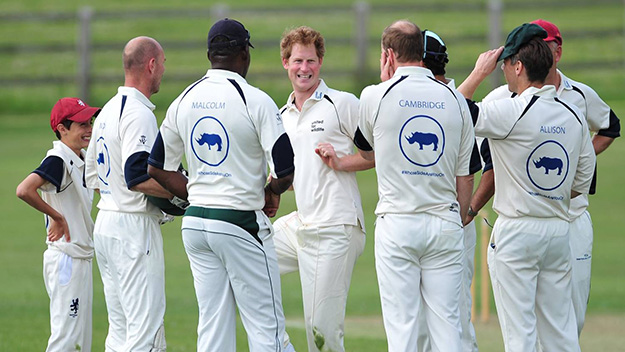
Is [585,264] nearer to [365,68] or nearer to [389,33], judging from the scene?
[389,33]

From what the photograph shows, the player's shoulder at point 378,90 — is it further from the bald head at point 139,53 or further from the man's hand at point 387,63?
the bald head at point 139,53

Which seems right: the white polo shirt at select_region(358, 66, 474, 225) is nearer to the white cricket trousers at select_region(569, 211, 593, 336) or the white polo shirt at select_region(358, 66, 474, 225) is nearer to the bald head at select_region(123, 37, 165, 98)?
the white cricket trousers at select_region(569, 211, 593, 336)

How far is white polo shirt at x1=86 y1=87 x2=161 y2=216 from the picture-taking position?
6.39 m

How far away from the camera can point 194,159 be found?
600 centimetres

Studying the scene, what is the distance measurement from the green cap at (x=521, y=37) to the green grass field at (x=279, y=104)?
3.81 metres

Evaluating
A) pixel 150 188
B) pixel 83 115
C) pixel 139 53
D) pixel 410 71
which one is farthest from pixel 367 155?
pixel 83 115

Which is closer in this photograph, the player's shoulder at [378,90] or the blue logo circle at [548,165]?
the player's shoulder at [378,90]

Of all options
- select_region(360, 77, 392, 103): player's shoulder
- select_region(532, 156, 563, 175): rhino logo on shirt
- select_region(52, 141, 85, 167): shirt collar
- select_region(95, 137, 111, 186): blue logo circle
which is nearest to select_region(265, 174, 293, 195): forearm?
select_region(360, 77, 392, 103): player's shoulder

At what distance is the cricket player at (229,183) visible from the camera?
5918 mm

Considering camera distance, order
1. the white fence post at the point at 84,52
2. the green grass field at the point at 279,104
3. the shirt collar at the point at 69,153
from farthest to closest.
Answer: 1. the white fence post at the point at 84,52
2. the green grass field at the point at 279,104
3. the shirt collar at the point at 69,153

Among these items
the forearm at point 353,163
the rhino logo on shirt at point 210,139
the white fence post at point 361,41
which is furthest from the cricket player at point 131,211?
the white fence post at point 361,41

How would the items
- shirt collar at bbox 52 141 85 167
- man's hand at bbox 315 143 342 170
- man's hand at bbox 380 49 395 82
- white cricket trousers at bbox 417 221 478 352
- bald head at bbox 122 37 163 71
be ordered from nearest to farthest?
man's hand at bbox 380 49 395 82, bald head at bbox 122 37 163 71, white cricket trousers at bbox 417 221 478 352, man's hand at bbox 315 143 342 170, shirt collar at bbox 52 141 85 167

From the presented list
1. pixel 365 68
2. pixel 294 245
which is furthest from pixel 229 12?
pixel 294 245

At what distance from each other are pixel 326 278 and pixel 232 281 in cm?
115
